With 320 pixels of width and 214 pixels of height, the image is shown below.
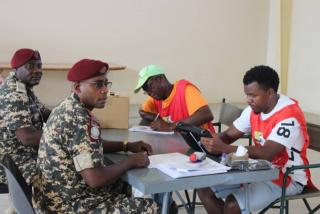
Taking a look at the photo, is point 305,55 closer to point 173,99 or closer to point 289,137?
point 173,99

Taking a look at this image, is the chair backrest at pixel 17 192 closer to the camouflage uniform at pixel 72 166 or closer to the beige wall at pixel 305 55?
the camouflage uniform at pixel 72 166

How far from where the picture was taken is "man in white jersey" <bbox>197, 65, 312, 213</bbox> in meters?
2.04

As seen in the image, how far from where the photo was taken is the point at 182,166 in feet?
5.82

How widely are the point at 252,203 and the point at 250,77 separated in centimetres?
62

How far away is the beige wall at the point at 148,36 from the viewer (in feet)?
18.1

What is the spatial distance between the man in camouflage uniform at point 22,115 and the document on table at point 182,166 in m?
0.64

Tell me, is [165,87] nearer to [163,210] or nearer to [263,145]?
[263,145]

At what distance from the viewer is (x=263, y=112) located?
2.23 metres

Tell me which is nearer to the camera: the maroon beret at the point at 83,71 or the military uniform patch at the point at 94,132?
the military uniform patch at the point at 94,132

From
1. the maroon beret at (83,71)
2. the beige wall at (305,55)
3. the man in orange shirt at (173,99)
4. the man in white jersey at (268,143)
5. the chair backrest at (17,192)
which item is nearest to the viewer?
the chair backrest at (17,192)

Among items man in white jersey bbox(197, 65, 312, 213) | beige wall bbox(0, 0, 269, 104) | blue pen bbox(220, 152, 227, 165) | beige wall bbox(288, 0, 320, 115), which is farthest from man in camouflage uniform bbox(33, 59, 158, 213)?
beige wall bbox(288, 0, 320, 115)

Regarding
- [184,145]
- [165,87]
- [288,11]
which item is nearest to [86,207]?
[184,145]

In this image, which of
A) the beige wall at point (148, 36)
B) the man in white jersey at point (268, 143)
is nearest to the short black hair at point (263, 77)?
the man in white jersey at point (268, 143)

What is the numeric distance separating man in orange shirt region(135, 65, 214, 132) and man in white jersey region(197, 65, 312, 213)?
0.54 m
